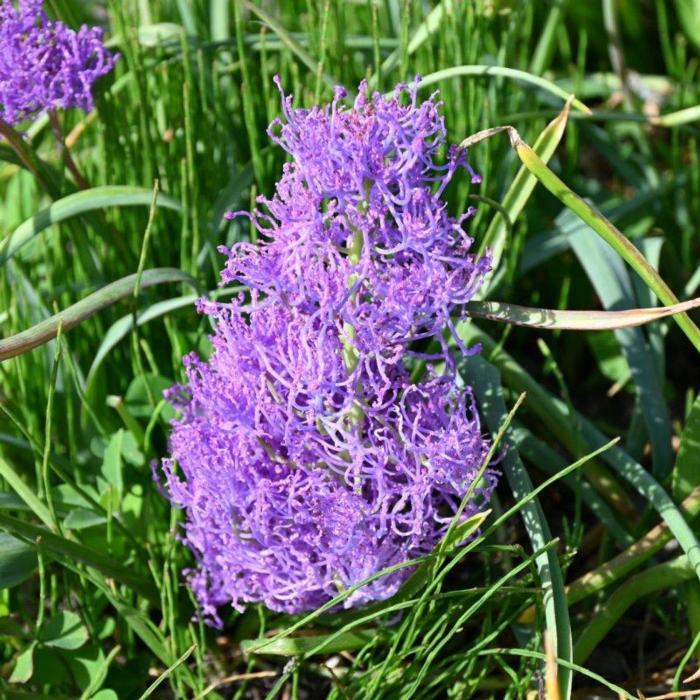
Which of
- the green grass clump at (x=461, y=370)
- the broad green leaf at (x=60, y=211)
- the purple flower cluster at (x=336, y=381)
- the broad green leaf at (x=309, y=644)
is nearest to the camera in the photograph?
the purple flower cluster at (x=336, y=381)

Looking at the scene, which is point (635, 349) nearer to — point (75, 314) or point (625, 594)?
point (625, 594)

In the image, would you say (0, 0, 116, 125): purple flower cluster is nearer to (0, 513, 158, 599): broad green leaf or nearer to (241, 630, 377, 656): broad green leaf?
(0, 513, 158, 599): broad green leaf

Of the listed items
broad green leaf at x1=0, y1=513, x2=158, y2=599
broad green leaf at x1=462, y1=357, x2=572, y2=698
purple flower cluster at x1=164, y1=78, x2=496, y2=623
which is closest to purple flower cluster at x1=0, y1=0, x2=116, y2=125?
purple flower cluster at x1=164, y1=78, x2=496, y2=623

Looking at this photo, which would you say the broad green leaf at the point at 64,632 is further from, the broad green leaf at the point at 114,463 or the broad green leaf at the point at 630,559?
the broad green leaf at the point at 630,559

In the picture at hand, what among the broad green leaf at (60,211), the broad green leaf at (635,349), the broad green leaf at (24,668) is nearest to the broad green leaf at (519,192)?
the broad green leaf at (635,349)

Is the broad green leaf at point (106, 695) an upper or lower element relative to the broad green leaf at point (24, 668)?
lower

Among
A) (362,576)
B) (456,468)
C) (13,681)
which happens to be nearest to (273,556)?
(362,576)
